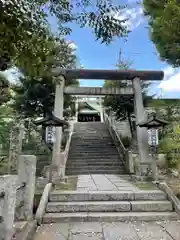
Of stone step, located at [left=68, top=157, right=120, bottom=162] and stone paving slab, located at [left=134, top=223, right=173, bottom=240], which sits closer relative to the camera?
stone paving slab, located at [left=134, top=223, right=173, bottom=240]

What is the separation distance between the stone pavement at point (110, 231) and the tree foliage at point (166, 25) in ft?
12.4

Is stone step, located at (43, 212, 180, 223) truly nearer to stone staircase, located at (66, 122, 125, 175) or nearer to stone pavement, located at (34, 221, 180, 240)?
stone pavement, located at (34, 221, 180, 240)

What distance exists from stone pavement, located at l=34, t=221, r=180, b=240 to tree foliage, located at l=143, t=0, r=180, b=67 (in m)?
3.78

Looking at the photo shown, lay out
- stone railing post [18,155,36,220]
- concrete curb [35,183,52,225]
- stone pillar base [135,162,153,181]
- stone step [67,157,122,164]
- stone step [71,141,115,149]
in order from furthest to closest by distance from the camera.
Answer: stone step [71,141,115,149] → stone step [67,157,122,164] → stone pillar base [135,162,153,181] → concrete curb [35,183,52,225] → stone railing post [18,155,36,220]

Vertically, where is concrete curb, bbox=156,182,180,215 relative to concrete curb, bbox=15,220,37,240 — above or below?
above

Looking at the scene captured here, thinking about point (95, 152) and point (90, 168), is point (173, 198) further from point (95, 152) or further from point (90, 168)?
point (95, 152)

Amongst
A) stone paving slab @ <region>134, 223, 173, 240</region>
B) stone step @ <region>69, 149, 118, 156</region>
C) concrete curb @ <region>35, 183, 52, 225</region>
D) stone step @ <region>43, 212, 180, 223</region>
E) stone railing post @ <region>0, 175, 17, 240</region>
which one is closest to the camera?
stone railing post @ <region>0, 175, 17, 240</region>

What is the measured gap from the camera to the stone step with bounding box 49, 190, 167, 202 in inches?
196

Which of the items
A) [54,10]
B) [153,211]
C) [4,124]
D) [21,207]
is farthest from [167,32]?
[4,124]

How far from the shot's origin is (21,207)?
3.94 m

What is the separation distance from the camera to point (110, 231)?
12.4 feet

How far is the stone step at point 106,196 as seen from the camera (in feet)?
16.3

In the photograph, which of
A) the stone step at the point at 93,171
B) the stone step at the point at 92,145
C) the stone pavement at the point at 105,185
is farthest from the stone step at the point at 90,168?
the stone pavement at the point at 105,185

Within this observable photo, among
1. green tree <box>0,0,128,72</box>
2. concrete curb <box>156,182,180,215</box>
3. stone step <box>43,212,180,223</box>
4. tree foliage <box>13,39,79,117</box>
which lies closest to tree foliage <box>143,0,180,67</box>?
green tree <box>0,0,128,72</box>
